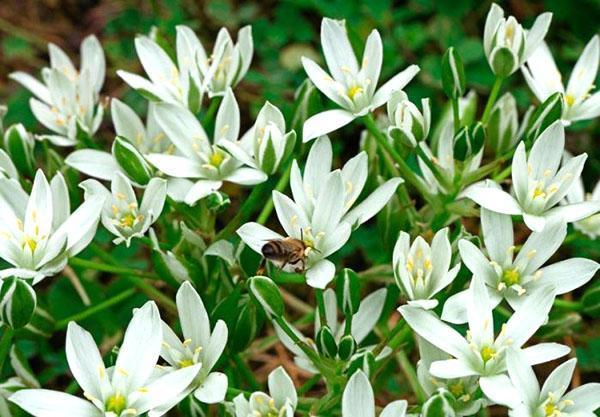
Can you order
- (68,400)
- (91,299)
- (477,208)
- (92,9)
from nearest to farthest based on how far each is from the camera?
(68,400)
(477,208)
(91,299)
(92,9)

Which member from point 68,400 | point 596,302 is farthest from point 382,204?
point 68,400

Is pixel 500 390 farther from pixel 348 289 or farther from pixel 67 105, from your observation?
pixel 67 105

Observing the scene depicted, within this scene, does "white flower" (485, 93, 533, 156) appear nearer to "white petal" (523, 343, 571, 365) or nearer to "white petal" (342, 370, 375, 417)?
"white petal" (523, 343, 571, 365)

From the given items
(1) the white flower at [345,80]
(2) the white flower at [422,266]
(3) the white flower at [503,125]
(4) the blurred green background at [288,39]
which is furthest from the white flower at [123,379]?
(3) the white flower at [503,125]

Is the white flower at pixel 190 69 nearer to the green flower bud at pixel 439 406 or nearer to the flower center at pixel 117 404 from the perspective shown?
the flower center at pixel 117 404

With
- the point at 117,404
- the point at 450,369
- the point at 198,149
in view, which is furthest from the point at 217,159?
the point at 450,369

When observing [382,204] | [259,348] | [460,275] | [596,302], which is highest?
[382,204]

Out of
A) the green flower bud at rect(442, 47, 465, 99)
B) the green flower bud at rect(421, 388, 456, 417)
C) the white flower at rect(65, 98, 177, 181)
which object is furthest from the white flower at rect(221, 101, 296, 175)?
the green flower bud at rect(421, 388, 456, 417)

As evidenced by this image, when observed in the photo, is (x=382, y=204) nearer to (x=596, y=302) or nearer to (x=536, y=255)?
(x=536, y=255)
